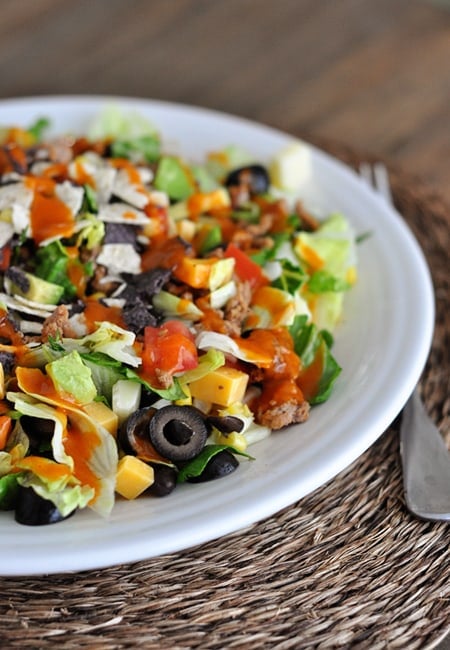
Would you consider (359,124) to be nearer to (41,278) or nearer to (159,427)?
(41,278)

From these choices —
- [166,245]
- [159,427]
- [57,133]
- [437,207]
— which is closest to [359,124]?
[437,207]

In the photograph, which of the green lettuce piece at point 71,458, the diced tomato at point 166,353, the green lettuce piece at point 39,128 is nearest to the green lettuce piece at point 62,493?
the green lettuce piece at point 71,458

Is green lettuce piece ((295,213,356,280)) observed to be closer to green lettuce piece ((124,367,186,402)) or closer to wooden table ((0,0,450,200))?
green lettuce piece ((124,367,186,402))

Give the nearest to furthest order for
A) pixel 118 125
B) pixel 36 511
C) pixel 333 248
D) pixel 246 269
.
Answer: pixel 36 511 < pixel 246 269 < pixel 333 248 < pixel 118 125

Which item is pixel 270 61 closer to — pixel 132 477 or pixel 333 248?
pixel 333 248

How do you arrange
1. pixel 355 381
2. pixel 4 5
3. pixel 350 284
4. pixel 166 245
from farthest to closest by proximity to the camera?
pixel 4 5 < pixel 350 284 < pixel 166 245 < pixel 355 381

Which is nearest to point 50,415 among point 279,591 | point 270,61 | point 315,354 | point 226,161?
point 279,591

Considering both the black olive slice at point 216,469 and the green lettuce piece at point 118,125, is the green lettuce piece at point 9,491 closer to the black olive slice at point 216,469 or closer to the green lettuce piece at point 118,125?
the black olive slice at point 216,469
